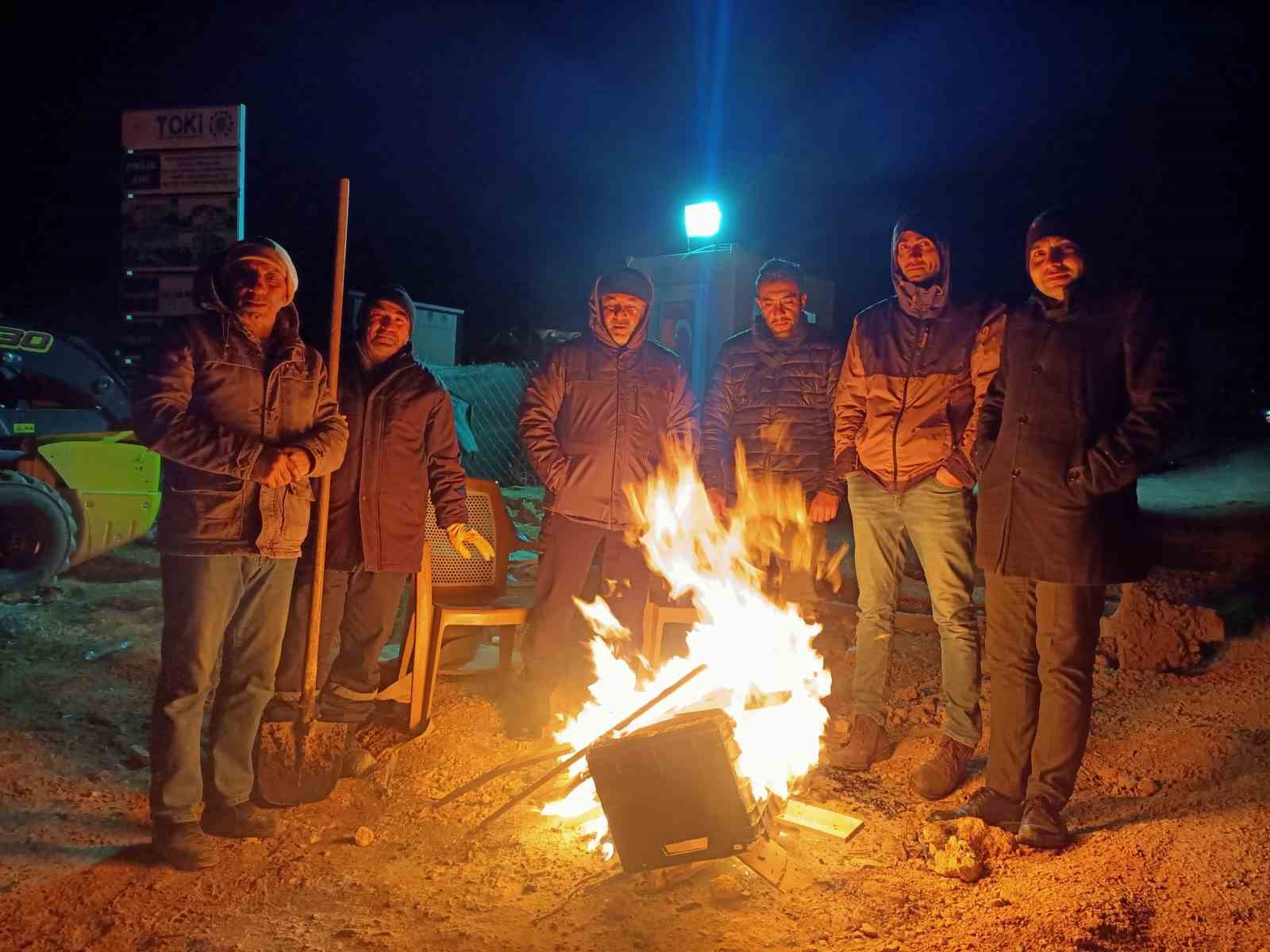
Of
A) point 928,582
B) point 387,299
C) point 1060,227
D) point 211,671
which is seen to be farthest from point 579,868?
point 1060,227

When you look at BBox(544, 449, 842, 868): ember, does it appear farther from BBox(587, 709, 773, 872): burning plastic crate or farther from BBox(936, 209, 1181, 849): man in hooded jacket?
BBox(936, 209, 1181, 849): man in hooded jacket

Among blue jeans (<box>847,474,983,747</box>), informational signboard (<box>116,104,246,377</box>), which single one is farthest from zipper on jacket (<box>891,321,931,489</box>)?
informational signboard (<box>116,104,246,377</box>)

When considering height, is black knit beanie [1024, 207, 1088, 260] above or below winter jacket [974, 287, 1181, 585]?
above

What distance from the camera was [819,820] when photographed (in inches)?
142

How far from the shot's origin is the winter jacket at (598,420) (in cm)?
468

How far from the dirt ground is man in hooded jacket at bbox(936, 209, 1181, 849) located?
38cm

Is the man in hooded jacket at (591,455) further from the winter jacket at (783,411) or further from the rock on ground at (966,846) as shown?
the rock on ground at (966,846)

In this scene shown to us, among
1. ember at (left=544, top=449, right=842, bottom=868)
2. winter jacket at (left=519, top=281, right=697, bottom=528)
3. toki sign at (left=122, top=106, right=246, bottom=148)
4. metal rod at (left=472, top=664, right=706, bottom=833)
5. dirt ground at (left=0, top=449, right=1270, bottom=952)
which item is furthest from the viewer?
toki sign at (left=122, top=106, right=246, bottom=148)

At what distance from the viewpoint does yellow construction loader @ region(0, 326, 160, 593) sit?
7.35 metres

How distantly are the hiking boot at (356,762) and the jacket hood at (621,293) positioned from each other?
2489mm

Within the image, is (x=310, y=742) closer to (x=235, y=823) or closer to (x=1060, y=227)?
(x=235, y=823)

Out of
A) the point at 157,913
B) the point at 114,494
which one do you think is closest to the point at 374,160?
the point at 114,494

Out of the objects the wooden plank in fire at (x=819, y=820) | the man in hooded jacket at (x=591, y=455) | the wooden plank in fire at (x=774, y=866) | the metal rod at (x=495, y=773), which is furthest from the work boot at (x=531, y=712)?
the wooden plank in fire at (x=774, y=866)

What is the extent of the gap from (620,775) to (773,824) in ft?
2.80
